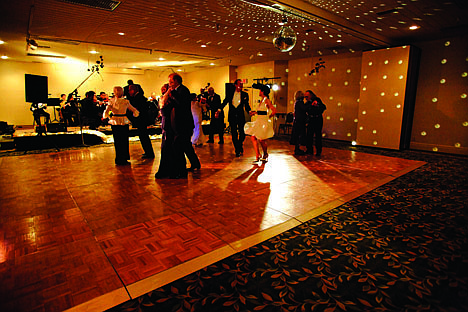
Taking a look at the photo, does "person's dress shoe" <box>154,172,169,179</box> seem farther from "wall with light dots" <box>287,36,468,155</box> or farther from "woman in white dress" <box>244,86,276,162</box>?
"wall with light dots" <box>287,36,468,155</box>

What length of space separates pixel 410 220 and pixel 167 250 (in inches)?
107

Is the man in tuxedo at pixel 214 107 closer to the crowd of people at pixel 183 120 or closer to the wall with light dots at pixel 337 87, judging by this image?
the crowd of people at pixel 183 120

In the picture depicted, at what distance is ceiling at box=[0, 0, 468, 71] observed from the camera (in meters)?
4.64

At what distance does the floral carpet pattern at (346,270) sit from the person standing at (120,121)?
4.12 meters

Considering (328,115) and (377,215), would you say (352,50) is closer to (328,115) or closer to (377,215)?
(328,115)

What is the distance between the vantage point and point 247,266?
215 centimetres

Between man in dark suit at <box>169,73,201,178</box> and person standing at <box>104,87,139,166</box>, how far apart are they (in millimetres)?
1395

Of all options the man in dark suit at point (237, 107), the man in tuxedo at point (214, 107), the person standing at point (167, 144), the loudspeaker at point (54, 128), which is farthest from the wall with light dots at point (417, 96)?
the loudspeaker at point (54, 128)

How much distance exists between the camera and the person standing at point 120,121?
17.2 feet

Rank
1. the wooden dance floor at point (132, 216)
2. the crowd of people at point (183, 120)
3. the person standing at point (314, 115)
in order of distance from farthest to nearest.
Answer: the person standing at point (314, 115), the crowd of people at point (183, 120), the wooden dance floor at point (132, 216)

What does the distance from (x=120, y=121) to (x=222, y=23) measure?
3.09 metres

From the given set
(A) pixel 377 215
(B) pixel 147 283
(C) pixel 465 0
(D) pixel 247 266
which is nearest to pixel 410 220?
(A) pixel 377 215

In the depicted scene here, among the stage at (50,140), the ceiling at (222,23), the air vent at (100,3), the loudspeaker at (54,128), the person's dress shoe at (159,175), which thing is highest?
the ceiling at (222,23)

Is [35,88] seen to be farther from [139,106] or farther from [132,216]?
[132,216]
